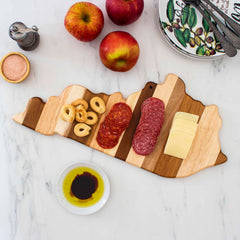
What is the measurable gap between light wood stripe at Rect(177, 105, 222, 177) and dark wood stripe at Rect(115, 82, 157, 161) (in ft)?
0.76

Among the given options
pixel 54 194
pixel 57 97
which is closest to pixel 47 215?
pixel 54 194

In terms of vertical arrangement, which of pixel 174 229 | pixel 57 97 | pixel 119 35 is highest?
pixel 119 35

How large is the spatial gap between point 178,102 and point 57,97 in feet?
1.59

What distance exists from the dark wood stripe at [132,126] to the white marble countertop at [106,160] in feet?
0.12

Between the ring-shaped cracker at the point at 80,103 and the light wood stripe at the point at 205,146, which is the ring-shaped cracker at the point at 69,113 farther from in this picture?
the light wood stripe at the point at 205,146

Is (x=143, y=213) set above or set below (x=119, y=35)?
below

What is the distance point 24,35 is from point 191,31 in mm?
640

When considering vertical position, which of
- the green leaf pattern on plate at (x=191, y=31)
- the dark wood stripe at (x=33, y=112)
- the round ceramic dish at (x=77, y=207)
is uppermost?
the green leaf pattern on plate at (x=191, y=31)

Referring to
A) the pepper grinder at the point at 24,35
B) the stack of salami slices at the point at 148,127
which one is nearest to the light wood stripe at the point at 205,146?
the stack of salami slices at the point at 148,127

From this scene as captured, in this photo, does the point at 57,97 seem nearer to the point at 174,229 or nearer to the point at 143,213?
the point at 143,213

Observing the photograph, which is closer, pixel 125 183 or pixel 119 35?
pixel 119 35

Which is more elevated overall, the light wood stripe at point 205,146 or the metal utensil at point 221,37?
the metal utensil at point 221,37

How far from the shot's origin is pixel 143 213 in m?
1.13

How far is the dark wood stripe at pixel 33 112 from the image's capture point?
1077 mm
